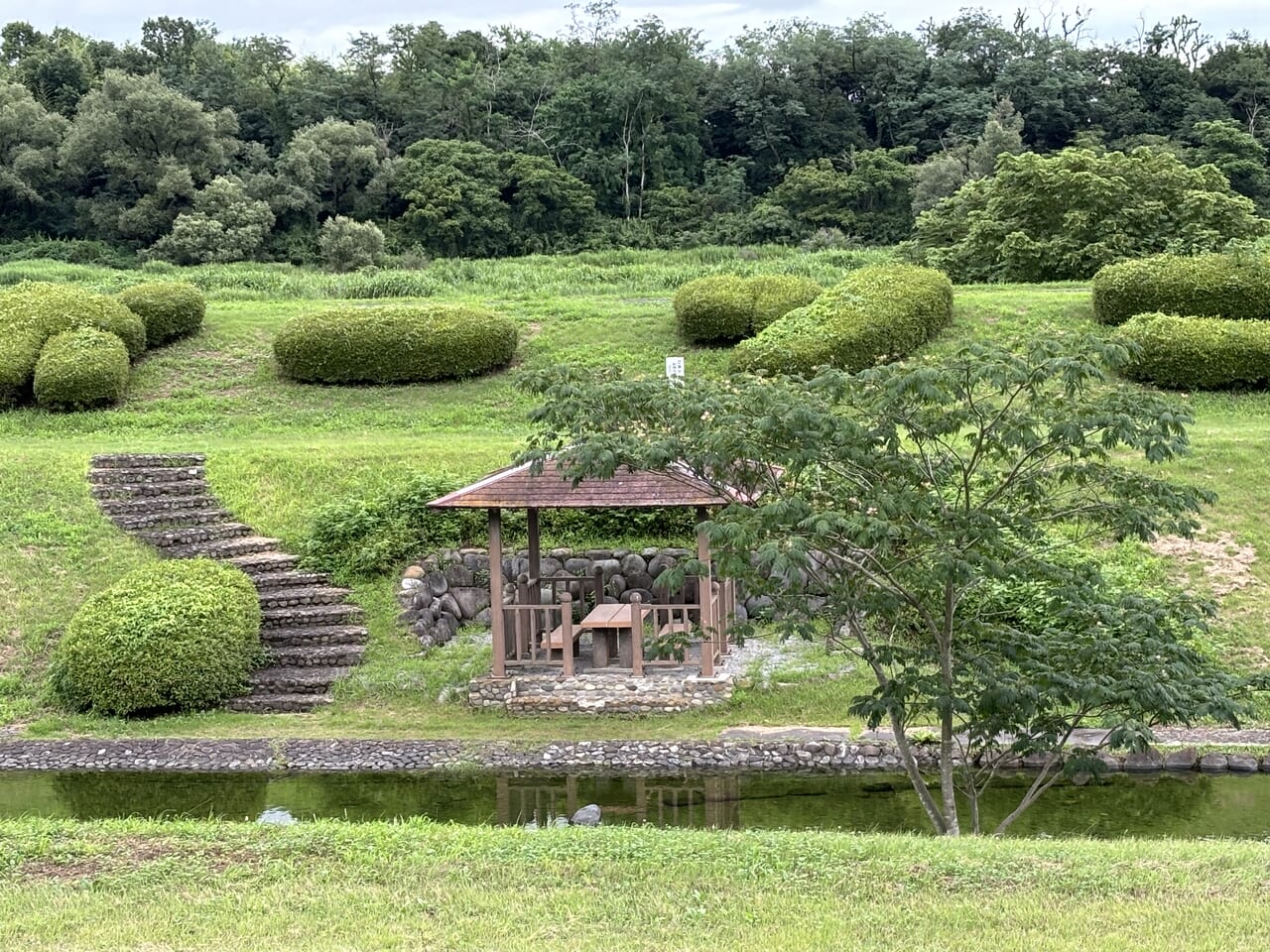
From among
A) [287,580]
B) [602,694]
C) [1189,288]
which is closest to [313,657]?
[287,580]

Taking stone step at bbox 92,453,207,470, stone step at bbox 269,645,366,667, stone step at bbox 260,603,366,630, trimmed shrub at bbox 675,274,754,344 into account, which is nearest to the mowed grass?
stone step at bbox 269,645,366,667

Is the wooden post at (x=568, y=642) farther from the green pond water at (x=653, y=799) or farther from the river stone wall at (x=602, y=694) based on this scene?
the green pond water at (x=653, y=799)

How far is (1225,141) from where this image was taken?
40.1 meters

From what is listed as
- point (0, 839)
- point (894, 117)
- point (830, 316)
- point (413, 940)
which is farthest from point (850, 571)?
point (894, 117)

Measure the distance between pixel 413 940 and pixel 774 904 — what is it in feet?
5.20

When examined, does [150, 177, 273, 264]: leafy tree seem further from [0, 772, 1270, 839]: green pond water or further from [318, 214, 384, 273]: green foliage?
[0, 772, 1270, 839]: green pond water

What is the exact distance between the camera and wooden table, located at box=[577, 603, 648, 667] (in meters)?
11.9

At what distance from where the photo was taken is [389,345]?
19.5 metres

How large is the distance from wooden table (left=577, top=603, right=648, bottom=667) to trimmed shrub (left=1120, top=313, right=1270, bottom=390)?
9644 millimetres

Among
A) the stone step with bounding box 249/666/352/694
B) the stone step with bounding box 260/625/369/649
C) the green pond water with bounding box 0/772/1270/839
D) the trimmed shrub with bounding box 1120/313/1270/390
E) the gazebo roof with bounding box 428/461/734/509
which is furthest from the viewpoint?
the trimmed shrub with bounding box 1120/313/1270/390

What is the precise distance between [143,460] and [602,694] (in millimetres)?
7589

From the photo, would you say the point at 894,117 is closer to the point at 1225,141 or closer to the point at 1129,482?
the point at 1225,141

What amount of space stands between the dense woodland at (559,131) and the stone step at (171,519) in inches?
837

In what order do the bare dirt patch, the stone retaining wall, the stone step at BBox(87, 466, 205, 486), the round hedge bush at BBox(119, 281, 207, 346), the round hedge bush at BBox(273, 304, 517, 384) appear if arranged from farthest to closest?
1. the round hedge bush at BBox(119, 281, 207, 346)
2. the round hedge bush at BBox(273, 304, 517, 384)
3. the stone step at BBox(87, 466, 205, 486)
4. the bare dirt patch
5. the stone retaining wall
